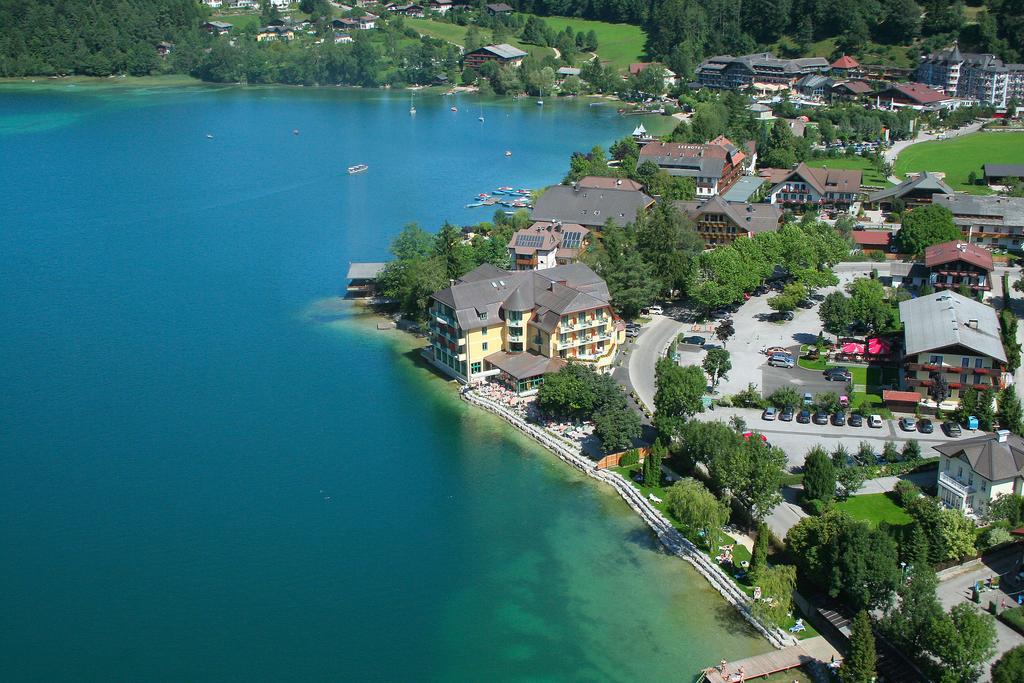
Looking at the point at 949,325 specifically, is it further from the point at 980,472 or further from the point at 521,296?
the point at 521,296

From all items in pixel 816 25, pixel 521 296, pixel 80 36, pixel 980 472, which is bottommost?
pixel 980 472

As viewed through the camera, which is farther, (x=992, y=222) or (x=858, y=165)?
(x=858, y=165)

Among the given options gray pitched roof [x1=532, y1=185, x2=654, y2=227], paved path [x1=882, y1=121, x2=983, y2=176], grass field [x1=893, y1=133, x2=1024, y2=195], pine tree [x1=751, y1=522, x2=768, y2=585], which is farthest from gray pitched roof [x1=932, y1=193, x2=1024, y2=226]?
pine tree [x1=751, y1=522, x2=768, y2=585]

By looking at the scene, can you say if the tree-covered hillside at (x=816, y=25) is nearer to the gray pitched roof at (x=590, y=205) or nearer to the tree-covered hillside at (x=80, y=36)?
the gray pitched roof at (x=590, y=205)

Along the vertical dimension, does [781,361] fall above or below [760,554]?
above

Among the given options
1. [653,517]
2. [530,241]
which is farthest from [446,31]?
[653,517]

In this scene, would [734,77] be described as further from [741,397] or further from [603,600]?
[603,600]

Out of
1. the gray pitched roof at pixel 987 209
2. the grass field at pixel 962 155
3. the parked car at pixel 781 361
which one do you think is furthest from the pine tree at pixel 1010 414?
the grass field at pixel 962 155
